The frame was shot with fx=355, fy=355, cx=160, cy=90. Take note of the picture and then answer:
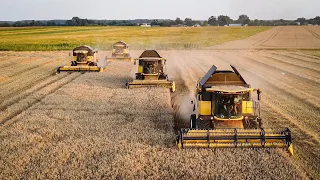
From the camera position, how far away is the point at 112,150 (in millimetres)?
10875

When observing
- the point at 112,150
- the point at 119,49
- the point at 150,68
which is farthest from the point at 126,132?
the point at 119,49

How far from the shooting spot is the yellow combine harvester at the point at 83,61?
1105 inches

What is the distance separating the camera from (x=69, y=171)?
30.9 ft

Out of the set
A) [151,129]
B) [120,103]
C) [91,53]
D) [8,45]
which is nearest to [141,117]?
[151,129]

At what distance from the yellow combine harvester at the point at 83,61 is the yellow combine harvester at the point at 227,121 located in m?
17.4

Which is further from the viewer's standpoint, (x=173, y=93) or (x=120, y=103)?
(x=173, y=93)

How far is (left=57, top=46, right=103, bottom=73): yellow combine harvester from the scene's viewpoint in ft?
92.1

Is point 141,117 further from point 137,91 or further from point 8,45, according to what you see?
point 8,45

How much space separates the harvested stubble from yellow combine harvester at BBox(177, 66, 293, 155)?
28 centimetres

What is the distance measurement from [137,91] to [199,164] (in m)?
10.6

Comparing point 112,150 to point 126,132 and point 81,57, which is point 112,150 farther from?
point 81,57

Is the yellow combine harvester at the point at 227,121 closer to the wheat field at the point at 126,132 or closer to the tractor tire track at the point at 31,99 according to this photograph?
the wheat field at the point at 126,132

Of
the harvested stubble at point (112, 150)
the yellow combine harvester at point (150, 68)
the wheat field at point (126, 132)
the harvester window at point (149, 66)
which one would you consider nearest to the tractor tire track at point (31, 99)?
the wheat field at point (126, 132)

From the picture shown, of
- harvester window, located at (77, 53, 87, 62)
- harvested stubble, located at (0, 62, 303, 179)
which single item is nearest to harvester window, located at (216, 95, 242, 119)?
harvested stubble, located at (0, 62, 303, 179)
